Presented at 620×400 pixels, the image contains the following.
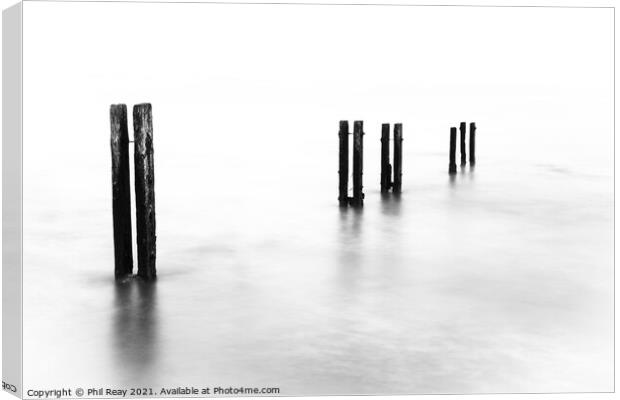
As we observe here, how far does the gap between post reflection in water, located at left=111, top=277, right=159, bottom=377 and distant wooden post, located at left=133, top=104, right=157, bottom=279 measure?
32 cm

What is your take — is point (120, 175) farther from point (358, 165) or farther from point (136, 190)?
point (358, 165)

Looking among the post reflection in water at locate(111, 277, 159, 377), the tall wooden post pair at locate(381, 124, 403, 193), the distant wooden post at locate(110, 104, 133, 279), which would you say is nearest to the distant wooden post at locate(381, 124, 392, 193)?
the tall wooden post pair at locate(381, 124, 403, 193)

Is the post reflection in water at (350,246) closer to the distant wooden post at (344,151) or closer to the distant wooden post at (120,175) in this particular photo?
the distant wooden post at (344,151)

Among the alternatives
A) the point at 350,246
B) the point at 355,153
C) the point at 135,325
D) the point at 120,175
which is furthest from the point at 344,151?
the point at 135,325

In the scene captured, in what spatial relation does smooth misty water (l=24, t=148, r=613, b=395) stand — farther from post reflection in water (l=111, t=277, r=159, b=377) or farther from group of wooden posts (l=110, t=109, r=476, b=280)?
group of wooden posts (l=110, t=109, r=476, b=280)

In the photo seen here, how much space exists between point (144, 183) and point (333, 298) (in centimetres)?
207

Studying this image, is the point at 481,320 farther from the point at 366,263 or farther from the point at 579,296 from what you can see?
the point at 366,263

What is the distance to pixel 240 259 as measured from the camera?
36.5 feet

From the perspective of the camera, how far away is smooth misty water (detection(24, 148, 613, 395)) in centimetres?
721

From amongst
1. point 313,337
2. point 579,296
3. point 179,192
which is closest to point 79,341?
point 313,337

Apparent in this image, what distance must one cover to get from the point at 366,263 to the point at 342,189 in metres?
3.86

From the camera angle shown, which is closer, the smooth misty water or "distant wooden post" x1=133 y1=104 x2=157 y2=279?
the smooth misty water

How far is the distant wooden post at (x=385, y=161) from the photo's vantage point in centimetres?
1534

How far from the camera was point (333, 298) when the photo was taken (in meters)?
9.30
